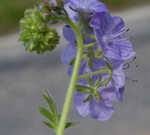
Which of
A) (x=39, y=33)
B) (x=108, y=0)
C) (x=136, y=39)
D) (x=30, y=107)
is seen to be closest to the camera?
(x=39, y=33)

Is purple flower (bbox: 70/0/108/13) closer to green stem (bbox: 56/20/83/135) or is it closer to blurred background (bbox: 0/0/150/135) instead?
green stem (bbox: 56/20/83/135)

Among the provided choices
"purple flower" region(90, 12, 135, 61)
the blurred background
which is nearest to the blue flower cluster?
"purple flower" region(90, 12, 135, 61)

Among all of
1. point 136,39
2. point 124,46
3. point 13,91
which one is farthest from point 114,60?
point 136,39

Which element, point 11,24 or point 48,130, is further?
point 11,24

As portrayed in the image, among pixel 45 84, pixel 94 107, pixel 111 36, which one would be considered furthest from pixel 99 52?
pixel 45 84

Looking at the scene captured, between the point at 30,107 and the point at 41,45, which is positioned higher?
the point at 41,45

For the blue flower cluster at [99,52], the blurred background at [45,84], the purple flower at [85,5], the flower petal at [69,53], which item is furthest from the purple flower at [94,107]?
the blurred background at [45,84]

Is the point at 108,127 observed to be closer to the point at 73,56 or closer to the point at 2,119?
the point at 2,119
